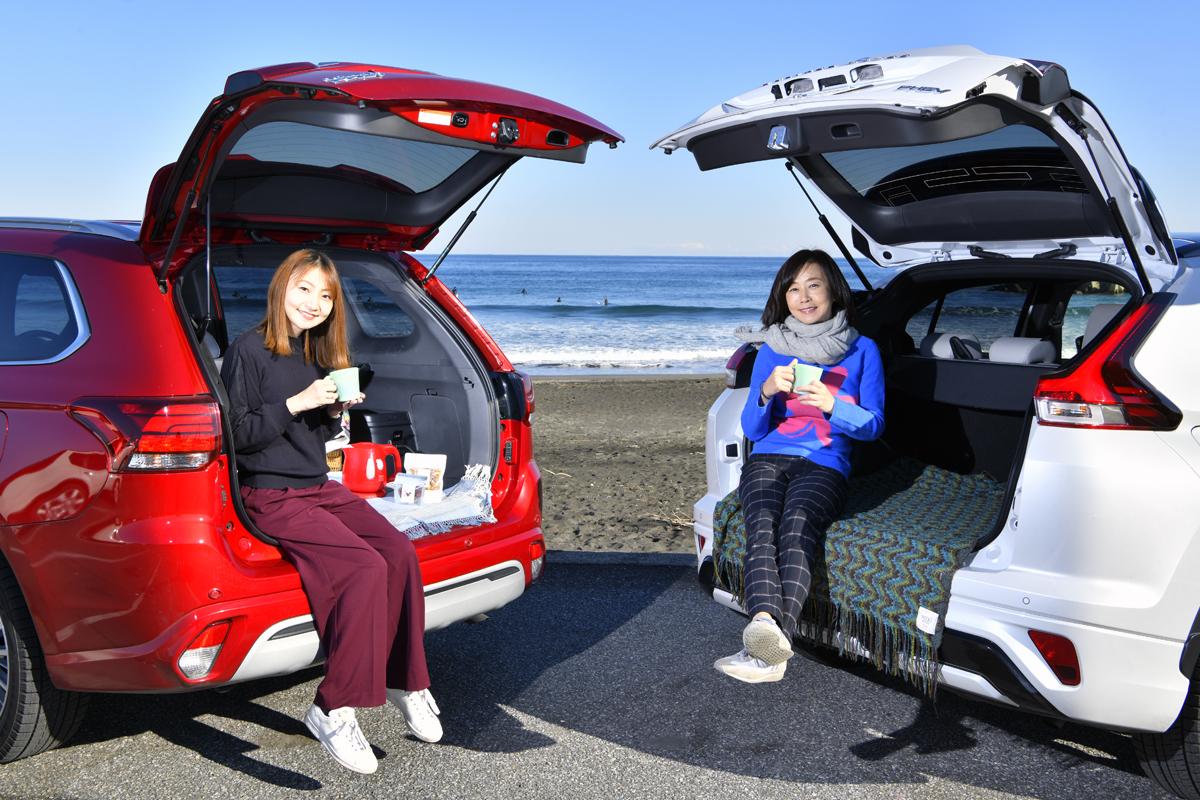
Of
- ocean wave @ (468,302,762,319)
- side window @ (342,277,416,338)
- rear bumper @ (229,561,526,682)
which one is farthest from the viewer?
ocean wave @ (468,302,762,319)

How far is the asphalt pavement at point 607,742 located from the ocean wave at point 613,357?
1634 centimetres

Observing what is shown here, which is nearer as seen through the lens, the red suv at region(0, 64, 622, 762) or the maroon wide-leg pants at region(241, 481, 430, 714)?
the red suv at region(0, 64, 622, 762)

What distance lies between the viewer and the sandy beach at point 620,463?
20.8 ft

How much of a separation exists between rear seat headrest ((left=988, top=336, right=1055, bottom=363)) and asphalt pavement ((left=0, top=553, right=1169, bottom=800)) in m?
1.32

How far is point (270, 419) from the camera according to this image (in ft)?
11.3

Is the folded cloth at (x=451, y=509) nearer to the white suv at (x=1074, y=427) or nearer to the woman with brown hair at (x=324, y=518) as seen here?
the woman with brown hair at (x=324, y=518)

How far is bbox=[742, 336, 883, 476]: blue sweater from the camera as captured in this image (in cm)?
408

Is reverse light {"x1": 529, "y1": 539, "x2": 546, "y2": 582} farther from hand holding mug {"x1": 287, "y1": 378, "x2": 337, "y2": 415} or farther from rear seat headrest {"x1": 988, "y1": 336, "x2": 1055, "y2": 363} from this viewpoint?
rear seat headrest {"x1": 988, "y1": 336, "x2": 1055, "y2": 363}

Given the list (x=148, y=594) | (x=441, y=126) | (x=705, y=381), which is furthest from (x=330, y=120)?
(x=705, y=381)

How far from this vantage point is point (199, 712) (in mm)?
3852

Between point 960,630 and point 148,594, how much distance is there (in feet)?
7.15

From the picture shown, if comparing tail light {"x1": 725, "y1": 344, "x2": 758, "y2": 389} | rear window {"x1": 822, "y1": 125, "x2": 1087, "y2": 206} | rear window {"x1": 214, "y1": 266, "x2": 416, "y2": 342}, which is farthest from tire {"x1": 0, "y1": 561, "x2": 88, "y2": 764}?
rear window {"x1": 822, "y1": 125, "x2": 1087, "y2": 206}

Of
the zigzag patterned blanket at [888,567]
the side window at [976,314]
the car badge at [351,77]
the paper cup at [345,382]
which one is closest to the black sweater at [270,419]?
the paper cup at [345,382]

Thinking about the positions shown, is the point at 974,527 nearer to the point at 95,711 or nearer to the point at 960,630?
the point at 960,630
